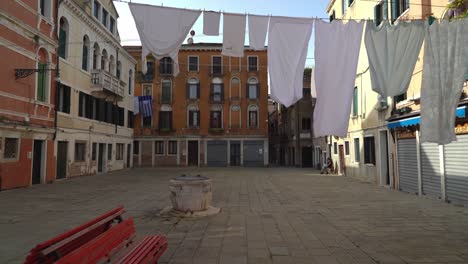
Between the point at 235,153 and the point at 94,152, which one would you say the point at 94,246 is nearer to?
the point at 94,152

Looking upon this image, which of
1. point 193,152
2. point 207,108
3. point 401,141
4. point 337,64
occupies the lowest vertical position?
point 193,152

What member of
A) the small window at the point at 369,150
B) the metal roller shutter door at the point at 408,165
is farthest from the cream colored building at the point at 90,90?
the metal roller shutter door at the point at 408,165

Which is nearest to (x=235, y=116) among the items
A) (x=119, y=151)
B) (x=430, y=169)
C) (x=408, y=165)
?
(x=119, y=151)

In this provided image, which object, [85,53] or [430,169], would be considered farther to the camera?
[85,53]

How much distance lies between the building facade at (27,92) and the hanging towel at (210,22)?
10.7 m

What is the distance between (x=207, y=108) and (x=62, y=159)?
20457 mm

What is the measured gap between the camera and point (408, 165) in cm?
1406

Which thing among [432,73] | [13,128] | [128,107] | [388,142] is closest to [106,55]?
[128,107]

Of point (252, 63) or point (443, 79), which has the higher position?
point (252, 63)

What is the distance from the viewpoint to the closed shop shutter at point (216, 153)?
126 feet

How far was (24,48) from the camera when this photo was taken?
15.8 metres

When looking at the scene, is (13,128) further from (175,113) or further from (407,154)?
(175,113)

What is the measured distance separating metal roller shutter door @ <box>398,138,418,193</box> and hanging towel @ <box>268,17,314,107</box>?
7767mm

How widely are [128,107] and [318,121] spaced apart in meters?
27.2
